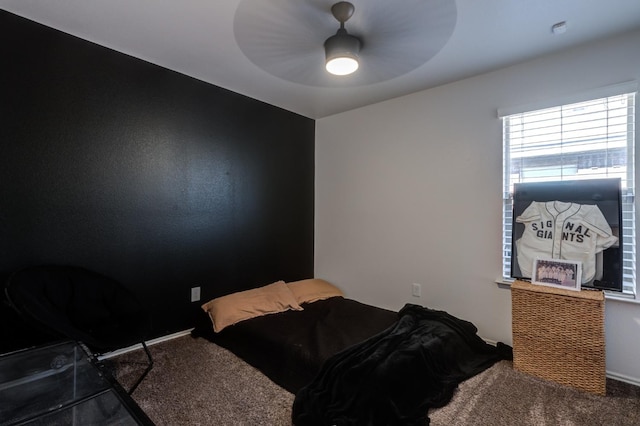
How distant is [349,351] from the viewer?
6.70 ft

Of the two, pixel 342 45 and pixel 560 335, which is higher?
pixel 342 45

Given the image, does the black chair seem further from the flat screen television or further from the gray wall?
the flat screen television

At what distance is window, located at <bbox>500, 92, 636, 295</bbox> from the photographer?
6.97 feet

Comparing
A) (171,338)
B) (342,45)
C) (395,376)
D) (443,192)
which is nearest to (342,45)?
(342,45)

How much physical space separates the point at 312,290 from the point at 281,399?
59.6 inches

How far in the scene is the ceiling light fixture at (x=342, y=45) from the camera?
1.79m

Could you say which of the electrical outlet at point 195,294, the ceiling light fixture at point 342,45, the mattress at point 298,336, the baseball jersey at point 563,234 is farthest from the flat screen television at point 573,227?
the electrical outlet at point 195,294

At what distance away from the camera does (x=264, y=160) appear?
348cm

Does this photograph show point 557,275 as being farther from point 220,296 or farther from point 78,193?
point 78,193

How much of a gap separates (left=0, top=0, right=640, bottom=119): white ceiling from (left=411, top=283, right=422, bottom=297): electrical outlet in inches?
75.7

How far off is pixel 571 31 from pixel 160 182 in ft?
10.5

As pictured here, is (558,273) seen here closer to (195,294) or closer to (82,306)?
(195,294)

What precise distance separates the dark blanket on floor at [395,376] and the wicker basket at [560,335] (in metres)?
0.27

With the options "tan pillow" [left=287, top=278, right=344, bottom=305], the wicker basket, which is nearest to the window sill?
Answer: the wicker basket
